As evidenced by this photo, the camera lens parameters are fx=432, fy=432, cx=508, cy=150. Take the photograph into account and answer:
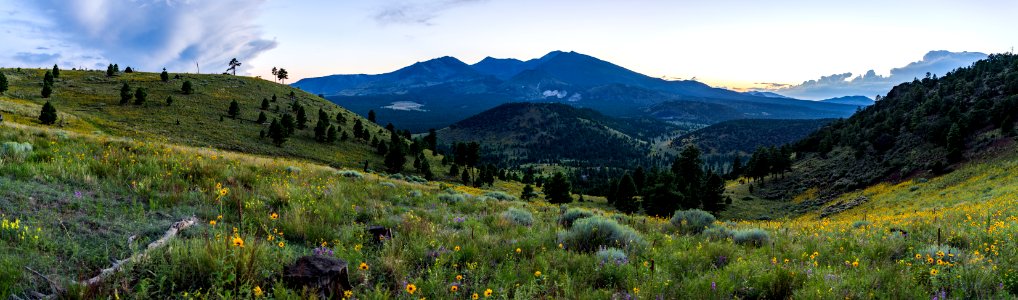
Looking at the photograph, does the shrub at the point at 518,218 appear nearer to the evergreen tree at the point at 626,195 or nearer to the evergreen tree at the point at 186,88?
the evergreen tree at the point at 626,195

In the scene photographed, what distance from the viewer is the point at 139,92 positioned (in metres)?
82.8

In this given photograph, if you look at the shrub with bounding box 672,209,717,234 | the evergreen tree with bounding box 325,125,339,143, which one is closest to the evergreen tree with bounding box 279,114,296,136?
the evergreen tree with bounding box 325,125,339,143

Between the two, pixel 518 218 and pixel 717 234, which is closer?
pixel 717 234

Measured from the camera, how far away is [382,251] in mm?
5070

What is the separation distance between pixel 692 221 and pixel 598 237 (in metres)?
4.47

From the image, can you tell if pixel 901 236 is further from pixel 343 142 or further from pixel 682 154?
pixel 343 142

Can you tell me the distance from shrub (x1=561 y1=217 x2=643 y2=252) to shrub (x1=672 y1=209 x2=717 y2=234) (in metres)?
3.23

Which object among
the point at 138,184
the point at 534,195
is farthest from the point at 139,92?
the point at 138,184

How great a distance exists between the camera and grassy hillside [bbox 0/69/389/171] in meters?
64.9

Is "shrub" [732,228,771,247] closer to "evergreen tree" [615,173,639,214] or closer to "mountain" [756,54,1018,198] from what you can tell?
"evergreen tree" [615,173,639,214]

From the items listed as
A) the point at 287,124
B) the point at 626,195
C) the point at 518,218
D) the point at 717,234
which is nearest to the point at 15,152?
the point at 518,218

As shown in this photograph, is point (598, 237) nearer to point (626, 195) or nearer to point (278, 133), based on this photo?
point (626, 195)

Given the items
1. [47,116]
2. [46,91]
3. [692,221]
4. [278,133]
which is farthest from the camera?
→ [278,133]

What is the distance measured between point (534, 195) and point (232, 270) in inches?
2780
